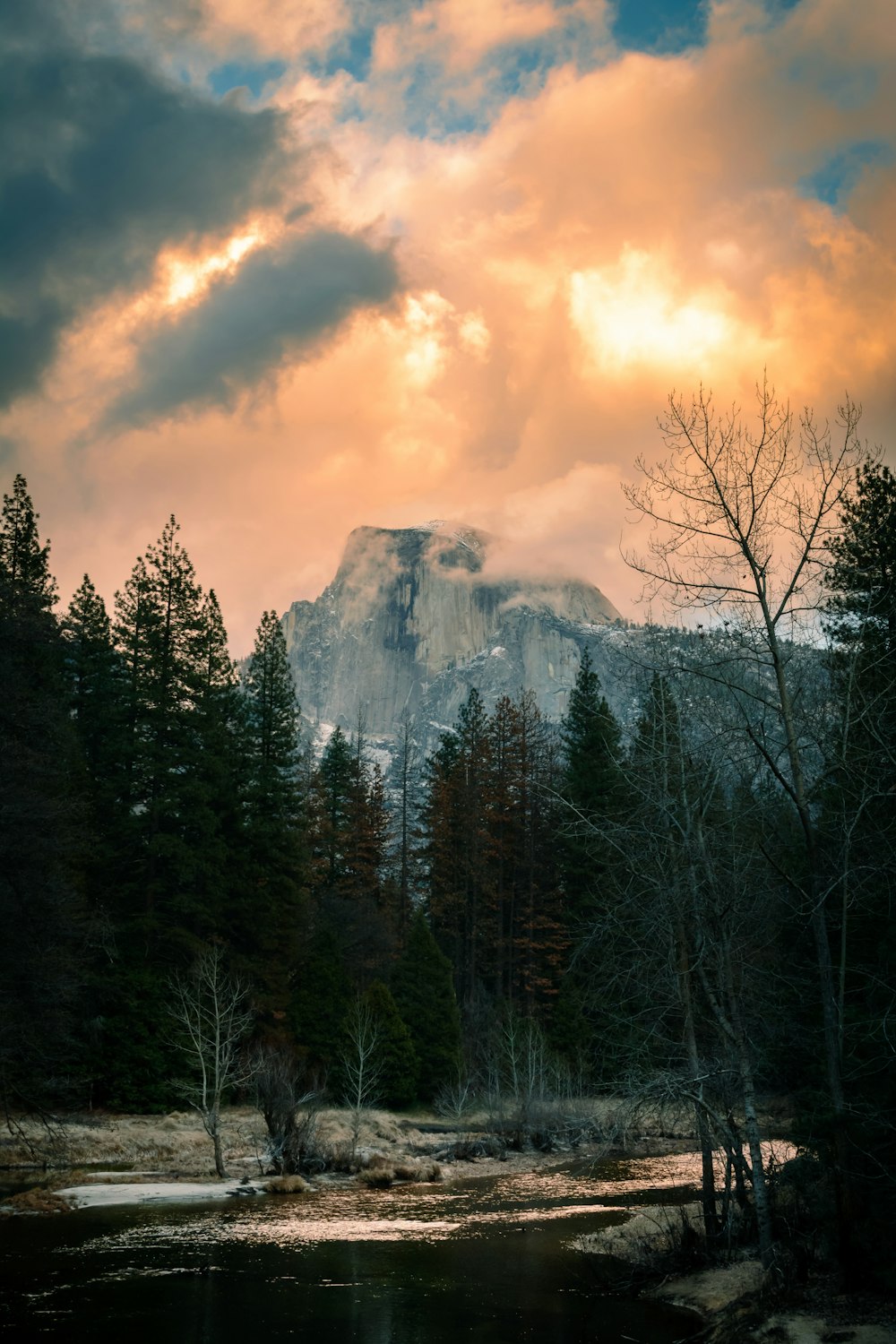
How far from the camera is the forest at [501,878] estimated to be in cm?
1131

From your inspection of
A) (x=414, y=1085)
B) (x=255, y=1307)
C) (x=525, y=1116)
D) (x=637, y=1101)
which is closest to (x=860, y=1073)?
(x=637, y=1101)

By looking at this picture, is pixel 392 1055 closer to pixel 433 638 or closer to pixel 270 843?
pixel 270 843

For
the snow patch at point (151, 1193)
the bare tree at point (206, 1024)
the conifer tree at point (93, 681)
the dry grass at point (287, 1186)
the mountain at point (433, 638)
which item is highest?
the mountain at point (433, 638)

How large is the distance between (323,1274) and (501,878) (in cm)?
3155

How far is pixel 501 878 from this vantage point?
47.4m

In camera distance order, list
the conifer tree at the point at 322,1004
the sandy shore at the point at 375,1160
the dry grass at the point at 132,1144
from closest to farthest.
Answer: the sandy shore at the point at 375,1160
the dry grass at the point at 132,1144
the conifer tree at the point at 322,1004

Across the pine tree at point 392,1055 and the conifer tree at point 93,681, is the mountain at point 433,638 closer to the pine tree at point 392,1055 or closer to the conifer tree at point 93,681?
the conifer tree at point 93,681

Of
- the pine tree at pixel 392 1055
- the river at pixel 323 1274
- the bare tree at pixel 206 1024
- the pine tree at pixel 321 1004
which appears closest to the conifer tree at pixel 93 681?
the bare tree at pixel 206 1024

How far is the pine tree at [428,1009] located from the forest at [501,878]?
0.13m

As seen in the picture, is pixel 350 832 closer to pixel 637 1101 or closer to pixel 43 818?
pixel 43 818

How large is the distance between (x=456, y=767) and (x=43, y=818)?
3316 cm

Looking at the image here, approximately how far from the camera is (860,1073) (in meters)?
11.3

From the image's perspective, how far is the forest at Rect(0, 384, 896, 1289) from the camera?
11312 mm

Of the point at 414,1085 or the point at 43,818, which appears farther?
the point at 414,1085
